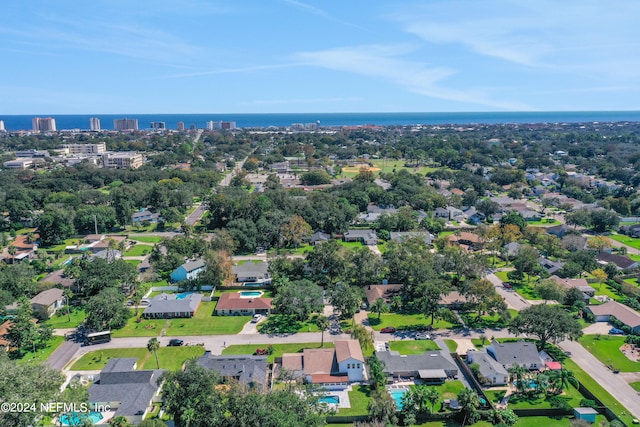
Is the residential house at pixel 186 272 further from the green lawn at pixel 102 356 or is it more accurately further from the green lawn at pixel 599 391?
the green lawn at pixel 599 391

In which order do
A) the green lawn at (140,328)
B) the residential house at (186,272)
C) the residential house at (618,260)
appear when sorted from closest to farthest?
the green lawn at (140,328)
the residential house at (186,272)
the residential house at (618,260)

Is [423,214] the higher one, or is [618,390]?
[423,214]

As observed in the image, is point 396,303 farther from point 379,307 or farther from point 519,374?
point 519,374

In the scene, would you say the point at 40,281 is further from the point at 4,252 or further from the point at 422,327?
the point at 422,327

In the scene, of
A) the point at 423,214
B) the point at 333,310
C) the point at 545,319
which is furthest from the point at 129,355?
the point at 423,214

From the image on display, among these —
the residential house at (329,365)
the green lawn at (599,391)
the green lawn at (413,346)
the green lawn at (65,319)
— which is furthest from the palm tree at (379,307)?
the green lawn at (65,319)

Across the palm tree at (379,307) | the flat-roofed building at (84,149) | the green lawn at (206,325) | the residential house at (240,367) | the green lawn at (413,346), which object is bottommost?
the green lawn at (206,325)

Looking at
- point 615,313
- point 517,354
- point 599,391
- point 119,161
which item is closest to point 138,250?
point 517,354
